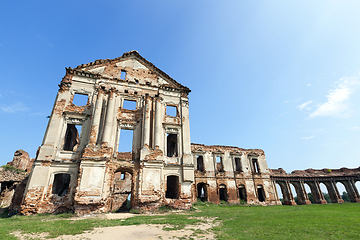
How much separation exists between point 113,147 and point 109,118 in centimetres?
238

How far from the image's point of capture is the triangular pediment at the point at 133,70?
1684 centimetres

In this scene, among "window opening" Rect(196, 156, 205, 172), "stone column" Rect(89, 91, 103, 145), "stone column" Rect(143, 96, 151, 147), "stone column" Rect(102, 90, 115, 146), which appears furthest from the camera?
"window opening" Rect(196, 156, 205, 172)

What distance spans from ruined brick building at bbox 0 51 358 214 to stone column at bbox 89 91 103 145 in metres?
0.07

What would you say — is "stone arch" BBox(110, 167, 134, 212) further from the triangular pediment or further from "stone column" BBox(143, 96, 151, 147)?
the triangular pediment

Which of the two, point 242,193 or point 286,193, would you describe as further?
point 286,193

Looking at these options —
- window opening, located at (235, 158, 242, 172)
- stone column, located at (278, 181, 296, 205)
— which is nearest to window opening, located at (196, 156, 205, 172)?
window opening, located at (235, 158, 242, 172)

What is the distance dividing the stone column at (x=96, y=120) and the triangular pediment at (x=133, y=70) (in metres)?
2.69

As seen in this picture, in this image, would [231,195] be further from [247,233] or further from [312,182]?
[247,233]

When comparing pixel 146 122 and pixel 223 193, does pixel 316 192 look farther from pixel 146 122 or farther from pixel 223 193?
pixel 146 122

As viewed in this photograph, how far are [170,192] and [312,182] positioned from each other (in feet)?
74.9

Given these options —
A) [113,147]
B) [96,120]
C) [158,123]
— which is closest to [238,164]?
[158,123]

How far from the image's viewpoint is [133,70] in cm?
1806

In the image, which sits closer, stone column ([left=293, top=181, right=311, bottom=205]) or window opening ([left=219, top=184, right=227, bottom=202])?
window opening ([left=219, top=184, right=227, bottom=202])

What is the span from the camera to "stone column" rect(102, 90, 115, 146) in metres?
13.9
